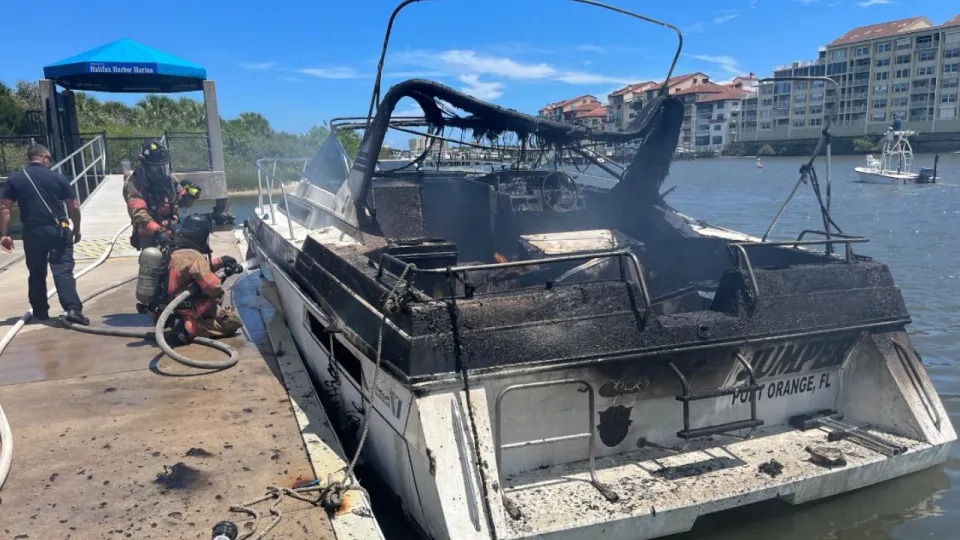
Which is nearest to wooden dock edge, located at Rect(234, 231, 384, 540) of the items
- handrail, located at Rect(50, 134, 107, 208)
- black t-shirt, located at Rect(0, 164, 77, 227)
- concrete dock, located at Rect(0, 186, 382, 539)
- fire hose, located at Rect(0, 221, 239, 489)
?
concrete dock, located at Rect(0, 186, 382, 539)

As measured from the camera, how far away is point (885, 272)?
4168mm

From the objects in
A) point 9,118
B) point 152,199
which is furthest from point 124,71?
point 9,118

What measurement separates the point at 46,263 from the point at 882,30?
104951mm

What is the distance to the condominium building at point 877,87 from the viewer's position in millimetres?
79500

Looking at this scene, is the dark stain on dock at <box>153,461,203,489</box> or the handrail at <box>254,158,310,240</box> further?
the handrail at <box>254,158,310,240</box>

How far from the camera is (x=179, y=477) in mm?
3592

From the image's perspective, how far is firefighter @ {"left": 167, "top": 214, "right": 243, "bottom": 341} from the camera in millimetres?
5762

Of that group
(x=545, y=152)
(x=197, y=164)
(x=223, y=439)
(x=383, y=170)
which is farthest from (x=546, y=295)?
(x=197, y=164)

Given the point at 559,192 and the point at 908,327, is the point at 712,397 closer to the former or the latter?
the point at 559,192

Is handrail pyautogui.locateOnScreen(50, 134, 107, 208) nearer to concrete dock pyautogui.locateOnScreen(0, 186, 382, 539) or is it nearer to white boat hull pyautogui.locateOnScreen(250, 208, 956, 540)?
concrete dock pyautogui.locateOnScreen(0, 186, 382, 539)

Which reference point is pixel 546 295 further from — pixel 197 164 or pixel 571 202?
pixel 197 164

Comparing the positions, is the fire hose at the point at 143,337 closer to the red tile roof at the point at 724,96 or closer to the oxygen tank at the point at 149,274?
the oxygen tank at the point at 149,274

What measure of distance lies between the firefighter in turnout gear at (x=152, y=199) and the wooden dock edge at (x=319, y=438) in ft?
5.18

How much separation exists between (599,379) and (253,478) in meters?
1.91
